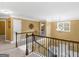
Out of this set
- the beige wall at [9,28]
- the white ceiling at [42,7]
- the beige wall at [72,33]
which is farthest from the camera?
the beige wall at [9,28]

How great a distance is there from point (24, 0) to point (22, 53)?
2.73 metres

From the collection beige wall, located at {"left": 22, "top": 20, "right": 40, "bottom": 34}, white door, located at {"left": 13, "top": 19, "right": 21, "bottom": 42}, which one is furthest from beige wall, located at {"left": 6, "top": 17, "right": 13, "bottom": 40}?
beige wall, located at {"left": 22, "top": 20, "right": 40, "bottom": 34}

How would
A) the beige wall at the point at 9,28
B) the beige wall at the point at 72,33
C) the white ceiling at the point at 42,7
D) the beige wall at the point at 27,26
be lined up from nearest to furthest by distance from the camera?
the white ceiling at the point at 42,7
the beige wall at the point at 72,33
the beige wall at the point at 9,28
the beige wall at the point at 27,26

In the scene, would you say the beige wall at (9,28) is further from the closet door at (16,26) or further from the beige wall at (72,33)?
the beige wall at (72,33)

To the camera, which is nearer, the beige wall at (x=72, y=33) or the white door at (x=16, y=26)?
the beige wall at (x=72, y=33)

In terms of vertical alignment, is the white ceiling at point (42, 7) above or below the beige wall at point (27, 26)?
above

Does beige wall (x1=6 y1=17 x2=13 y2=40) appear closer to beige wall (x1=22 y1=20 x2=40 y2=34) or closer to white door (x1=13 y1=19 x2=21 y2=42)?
white door (x1=13 y1=19 x2=21 y2=42)

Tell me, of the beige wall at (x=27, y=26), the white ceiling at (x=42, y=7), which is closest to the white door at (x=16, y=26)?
the beige wall at (x=27, y=26)

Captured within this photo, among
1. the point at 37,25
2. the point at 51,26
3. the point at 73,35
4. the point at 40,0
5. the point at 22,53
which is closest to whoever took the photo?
the point at 40,0

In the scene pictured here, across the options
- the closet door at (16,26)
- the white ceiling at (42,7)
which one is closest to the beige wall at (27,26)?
the closet door at (16,26)

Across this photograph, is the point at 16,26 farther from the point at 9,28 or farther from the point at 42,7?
the point at 42,7

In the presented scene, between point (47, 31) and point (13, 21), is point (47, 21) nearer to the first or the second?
point (47, 31)

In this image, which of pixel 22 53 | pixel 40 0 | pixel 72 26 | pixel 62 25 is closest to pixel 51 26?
pixel 62 25

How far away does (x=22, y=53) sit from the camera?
4281 millimetres
